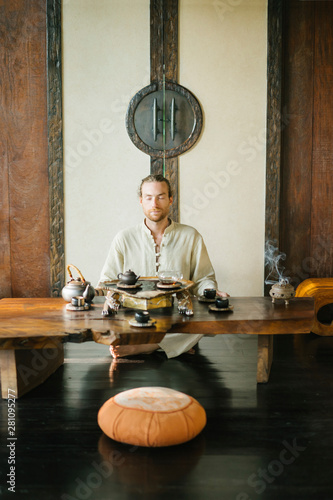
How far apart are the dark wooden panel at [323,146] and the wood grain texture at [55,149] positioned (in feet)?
7.97

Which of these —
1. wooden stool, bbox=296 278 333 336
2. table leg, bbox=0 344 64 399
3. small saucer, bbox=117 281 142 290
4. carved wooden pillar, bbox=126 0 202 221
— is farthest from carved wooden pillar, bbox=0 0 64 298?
wooden stool, bbox=296 278 333 336

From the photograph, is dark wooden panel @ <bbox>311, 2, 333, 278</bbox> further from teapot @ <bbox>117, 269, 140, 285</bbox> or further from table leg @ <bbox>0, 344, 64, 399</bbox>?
table leg @ <bbox>0, 344, 64, 399</bbox>

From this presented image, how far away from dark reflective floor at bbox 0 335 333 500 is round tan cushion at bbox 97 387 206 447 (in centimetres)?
6

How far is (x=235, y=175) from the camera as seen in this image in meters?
4.52

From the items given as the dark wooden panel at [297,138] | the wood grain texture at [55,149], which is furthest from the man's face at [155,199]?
the dark wooden panel at [297,138]

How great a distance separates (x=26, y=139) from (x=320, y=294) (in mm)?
3089

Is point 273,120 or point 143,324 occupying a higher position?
point 273,120

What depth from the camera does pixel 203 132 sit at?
14.7 ft

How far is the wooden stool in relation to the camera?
4.01 meters

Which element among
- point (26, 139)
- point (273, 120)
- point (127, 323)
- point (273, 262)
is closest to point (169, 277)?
point (127, 323)

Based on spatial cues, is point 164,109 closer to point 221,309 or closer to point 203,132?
point 203,132

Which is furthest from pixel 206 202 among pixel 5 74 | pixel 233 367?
pixel 5 74

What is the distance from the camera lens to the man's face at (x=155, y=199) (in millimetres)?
3422

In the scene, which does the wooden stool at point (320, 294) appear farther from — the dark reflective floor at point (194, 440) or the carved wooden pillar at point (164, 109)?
the carved wooden pillar at point (164, 109)
